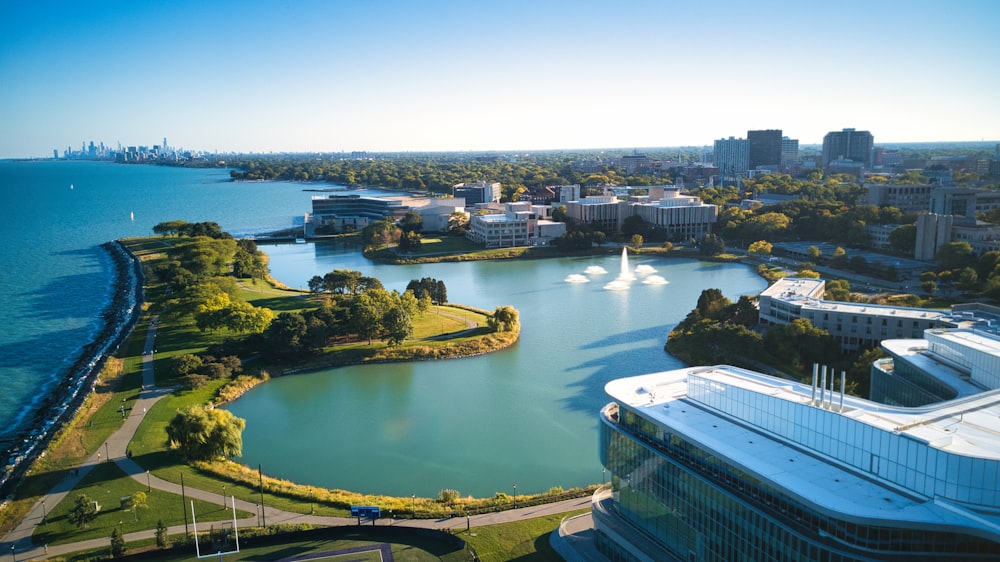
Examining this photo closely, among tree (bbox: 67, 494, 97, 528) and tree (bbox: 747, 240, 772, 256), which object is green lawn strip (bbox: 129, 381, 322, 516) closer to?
tree (bbox: 67, 494, 97, 528)

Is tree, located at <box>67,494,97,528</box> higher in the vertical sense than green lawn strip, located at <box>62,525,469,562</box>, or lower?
higher

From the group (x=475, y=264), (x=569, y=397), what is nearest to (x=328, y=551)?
(x=569, y=397)

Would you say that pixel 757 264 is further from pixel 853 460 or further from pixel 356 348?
pixel 853 460

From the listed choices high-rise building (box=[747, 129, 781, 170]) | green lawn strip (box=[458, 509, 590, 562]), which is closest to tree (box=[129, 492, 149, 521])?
green lawn strip (box=[458, 509, 590, 562])

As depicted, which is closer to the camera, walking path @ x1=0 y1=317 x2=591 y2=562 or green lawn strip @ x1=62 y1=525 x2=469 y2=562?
green lawn strip @ x1=62 y1=525 x2=469 y2=562

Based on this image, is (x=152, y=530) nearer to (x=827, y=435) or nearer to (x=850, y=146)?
(x=827, y=435)

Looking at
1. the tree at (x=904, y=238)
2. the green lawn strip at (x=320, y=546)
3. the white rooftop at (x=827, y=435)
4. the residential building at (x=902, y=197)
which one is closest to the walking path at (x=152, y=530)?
the green lawn strip at (x=320, y=546)
